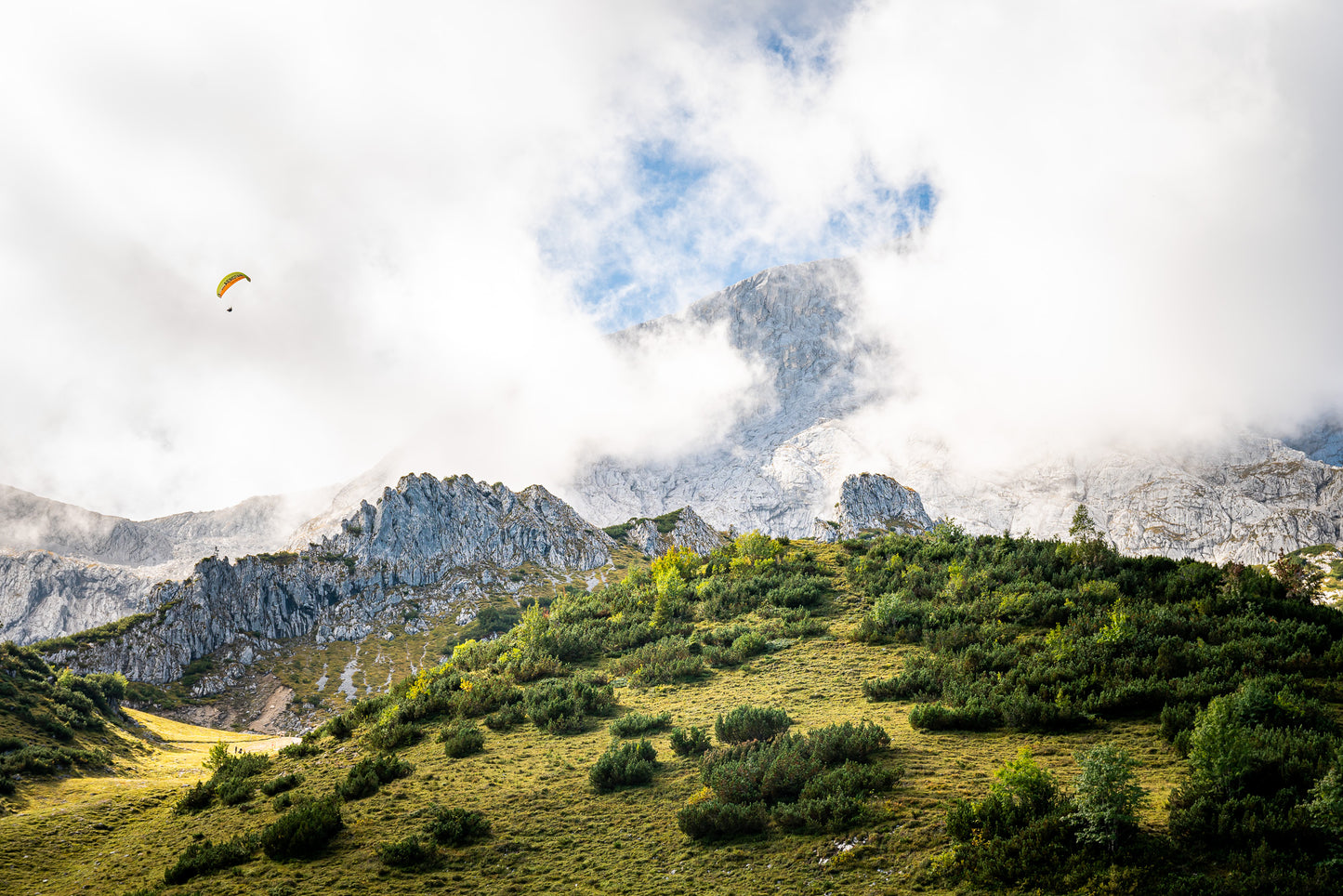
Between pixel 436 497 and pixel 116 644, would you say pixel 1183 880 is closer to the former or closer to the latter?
pixel 116 644

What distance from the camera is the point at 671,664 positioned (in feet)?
86.2

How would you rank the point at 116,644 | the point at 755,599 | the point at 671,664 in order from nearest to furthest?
the point at 671,664
the point at 755,599
the point at 116,644

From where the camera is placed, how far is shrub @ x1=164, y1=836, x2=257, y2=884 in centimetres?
1323

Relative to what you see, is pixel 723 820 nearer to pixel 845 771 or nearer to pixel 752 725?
pixel 845 771

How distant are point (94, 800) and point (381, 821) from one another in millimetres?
14901

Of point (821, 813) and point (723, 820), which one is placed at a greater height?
point (821, 813)

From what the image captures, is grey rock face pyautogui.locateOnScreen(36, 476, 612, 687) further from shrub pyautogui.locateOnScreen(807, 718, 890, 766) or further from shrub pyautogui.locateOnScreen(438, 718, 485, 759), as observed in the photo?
shrub pyautogui.locateOnScreen(807, 718, 890, 766)

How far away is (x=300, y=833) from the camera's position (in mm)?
13766

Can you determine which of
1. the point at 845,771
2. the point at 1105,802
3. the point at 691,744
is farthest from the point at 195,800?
the point at 1105,802

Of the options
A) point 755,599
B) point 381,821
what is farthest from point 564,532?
point 381,821

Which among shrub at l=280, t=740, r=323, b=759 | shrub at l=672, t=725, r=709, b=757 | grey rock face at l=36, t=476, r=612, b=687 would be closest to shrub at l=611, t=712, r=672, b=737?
shrub at l=672, t=725, r=709, b=757

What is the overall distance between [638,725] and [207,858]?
1153 centimetres

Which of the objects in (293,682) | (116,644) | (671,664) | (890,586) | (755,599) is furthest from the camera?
(293,682)

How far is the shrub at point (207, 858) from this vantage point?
13.2 m
